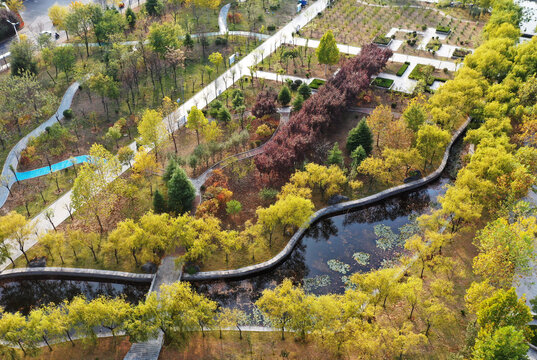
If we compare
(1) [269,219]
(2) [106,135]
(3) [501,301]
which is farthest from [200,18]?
(3) [501,301]

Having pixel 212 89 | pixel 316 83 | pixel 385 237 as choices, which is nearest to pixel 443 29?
pixel 316 83

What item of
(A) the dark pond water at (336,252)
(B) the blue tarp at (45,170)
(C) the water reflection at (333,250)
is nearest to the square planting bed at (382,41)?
(A) the dark pond water at (336,252)

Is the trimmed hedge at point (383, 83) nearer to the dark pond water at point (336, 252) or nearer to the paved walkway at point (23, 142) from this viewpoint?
the dark pond water at point (336, 252)

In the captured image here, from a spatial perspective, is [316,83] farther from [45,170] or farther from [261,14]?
[45,170]

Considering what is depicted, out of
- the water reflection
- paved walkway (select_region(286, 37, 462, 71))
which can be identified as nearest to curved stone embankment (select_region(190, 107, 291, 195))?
the water reflection

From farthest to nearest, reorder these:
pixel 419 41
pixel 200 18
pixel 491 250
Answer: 1. pixel 200 18
2. pixel 419 41
3. pixel 491 250

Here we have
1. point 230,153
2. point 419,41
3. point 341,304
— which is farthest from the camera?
point 419,41

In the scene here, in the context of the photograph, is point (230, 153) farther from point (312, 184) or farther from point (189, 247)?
point (189, 247)
